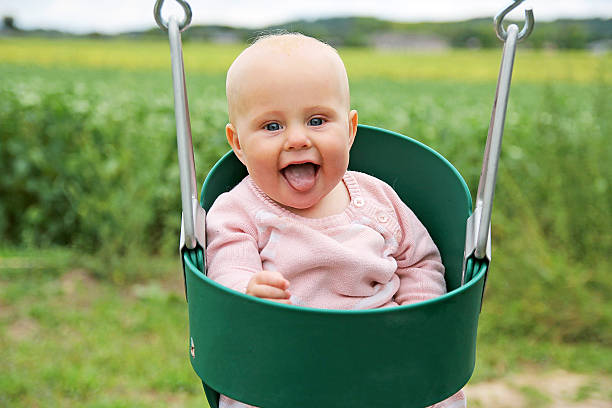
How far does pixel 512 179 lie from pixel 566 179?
12.6 inches

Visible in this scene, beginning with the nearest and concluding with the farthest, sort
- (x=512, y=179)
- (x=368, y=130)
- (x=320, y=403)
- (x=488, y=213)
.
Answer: (x=320, y=403) < (x=488, y=213) < (x=368, y=130) < (x=512, y=179)

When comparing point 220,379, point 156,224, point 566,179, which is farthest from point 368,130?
point 156,224

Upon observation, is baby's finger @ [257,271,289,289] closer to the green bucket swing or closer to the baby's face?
the green bucket swing

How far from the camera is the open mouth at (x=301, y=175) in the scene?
57.0 inches

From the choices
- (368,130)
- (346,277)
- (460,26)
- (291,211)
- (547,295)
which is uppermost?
(460,26)

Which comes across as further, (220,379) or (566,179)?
(566,179)

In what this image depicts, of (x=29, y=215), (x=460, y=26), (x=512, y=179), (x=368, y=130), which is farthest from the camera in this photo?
(x=460, y=26)

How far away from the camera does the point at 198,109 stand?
4.93m

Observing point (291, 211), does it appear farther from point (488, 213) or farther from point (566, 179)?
point (566, 179)

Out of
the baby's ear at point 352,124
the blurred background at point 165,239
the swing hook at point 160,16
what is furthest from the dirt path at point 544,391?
the swing hook at point 160,16

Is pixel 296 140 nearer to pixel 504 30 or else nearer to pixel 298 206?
pixel 298 206

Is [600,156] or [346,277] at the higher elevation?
[600,156]

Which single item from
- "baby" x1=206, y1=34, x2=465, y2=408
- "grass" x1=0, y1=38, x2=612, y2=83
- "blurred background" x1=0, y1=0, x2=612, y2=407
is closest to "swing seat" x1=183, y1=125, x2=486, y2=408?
"baby" x1=206, y1=34, x2=465, y2=408

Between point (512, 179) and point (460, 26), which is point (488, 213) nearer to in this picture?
point (512, 179)
